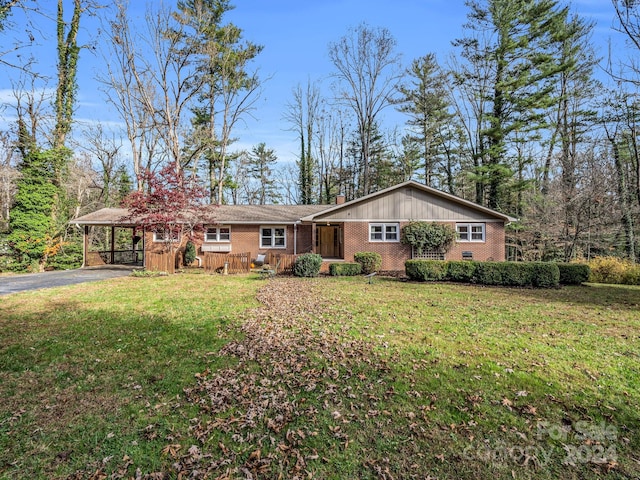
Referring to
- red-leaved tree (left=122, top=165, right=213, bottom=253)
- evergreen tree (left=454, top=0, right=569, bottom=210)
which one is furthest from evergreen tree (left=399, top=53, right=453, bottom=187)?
red-leaved tree (left=122, top=165, right=213, bottom=253)

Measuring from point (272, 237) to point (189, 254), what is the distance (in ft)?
16.7

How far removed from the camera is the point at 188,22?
69.1ft

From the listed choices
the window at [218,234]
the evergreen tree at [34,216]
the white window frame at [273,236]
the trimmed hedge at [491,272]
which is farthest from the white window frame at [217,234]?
the trimmed hedge at [491,272]

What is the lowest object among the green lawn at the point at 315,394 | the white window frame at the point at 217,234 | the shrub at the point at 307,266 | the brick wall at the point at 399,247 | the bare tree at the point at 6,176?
the green lawn at the point at 315,394

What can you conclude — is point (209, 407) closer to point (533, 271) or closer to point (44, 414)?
point (44, 414)

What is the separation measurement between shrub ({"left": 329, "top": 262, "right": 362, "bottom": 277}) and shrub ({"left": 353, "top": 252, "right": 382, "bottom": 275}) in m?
0.61

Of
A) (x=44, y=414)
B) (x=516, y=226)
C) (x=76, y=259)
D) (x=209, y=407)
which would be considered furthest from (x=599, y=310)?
(x=76, y=259)

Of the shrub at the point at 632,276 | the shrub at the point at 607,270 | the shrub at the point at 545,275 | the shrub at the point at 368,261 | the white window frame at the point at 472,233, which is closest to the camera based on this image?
the shrub at the point at 545,275

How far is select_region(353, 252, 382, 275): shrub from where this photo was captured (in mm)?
16594

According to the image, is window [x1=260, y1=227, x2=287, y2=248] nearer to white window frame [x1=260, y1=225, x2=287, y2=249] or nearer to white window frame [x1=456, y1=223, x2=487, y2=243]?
white window frame [x1=260, y1=225, x2=287, y2=249]

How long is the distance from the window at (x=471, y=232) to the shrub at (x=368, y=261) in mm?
5119

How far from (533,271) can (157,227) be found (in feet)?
56.4

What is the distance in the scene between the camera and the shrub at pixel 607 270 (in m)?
14.6

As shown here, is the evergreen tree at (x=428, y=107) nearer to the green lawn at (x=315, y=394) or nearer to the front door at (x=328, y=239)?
the front door at (x=328, y=239)
